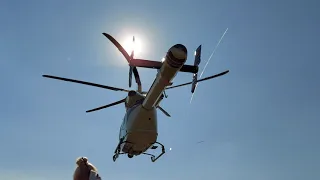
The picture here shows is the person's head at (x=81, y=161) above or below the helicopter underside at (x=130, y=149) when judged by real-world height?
below

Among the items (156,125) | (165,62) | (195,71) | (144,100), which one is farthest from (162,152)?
(165,62)

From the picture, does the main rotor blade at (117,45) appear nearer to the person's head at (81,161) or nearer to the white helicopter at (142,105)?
the white helicopter at (142,105)

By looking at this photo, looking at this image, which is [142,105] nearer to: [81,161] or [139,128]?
[139,128]

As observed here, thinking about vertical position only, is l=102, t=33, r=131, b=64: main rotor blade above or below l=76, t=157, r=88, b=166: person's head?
above

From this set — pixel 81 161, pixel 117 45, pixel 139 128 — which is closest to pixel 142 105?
pixel 139 128

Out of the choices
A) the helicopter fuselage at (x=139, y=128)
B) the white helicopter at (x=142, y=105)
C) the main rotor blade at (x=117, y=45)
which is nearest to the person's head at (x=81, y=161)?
the white helicopter at (x=142, y=105)

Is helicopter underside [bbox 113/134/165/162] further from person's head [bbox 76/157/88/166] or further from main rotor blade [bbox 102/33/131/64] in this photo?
person's head [bbox 76/157/88/166]

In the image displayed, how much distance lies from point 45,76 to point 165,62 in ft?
51.6

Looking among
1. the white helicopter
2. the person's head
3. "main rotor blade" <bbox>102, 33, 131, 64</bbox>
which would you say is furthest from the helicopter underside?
the person's head

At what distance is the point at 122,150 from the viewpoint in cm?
3406

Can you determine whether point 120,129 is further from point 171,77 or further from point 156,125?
point 171,77

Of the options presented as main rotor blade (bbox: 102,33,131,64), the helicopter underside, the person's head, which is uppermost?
main rotor blade (bbox: 102,33,131,64)

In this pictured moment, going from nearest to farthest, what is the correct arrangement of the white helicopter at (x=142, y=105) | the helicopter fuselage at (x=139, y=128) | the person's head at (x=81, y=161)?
the person's head at (x=81, y=161) → the white helicopter at (x=142, y=105) → the helicopter fuselage at (x=139, y=128)

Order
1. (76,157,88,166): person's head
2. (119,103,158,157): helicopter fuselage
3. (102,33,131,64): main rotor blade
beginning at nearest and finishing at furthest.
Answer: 1. (76,157,88,166): person's head
2. (102,33,131,64): main rotor blade
3. (119,103,158,157): helicopter fuselage
